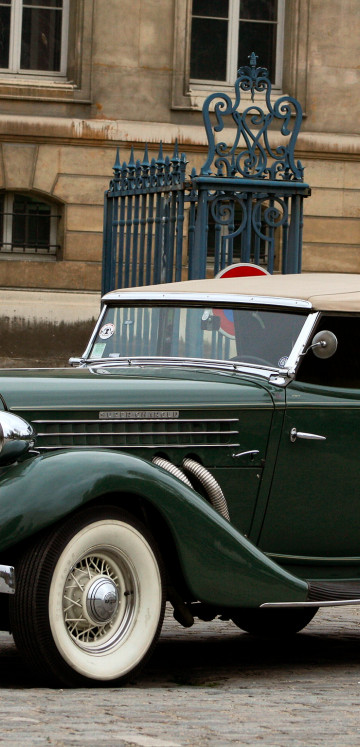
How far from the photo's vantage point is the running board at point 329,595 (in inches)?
225

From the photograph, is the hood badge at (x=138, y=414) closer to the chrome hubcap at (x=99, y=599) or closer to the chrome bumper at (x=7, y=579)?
the chrome hubcap at (x=99, y=599)

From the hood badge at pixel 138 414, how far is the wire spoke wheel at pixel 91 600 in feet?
1.70

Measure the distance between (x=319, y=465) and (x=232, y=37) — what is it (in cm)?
1449

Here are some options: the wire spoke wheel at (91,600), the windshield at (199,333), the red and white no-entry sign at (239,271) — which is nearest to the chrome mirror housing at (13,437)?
the wire spoke wheel at (91,600)

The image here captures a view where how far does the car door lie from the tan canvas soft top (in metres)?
0.09

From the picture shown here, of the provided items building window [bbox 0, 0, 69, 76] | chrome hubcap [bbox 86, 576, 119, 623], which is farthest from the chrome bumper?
building window [bbox 0, 0, 69, 76]

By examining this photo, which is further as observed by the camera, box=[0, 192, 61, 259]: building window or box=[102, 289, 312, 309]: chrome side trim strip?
box=[0, 192, 61, 259]: building window

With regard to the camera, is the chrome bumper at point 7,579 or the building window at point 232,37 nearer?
the chrome bumper at point 7,579

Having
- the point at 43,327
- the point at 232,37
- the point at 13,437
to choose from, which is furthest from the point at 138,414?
the point at 232,37

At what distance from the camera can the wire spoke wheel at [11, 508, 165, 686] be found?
4.91m

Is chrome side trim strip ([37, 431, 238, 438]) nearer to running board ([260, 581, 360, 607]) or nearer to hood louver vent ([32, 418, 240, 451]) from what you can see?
hood louver vent ([32, 418, 240, 451])

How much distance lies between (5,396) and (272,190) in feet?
20.3

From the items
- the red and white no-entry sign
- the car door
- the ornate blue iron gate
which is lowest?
the car door

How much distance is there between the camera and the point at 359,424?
20.4 ft
